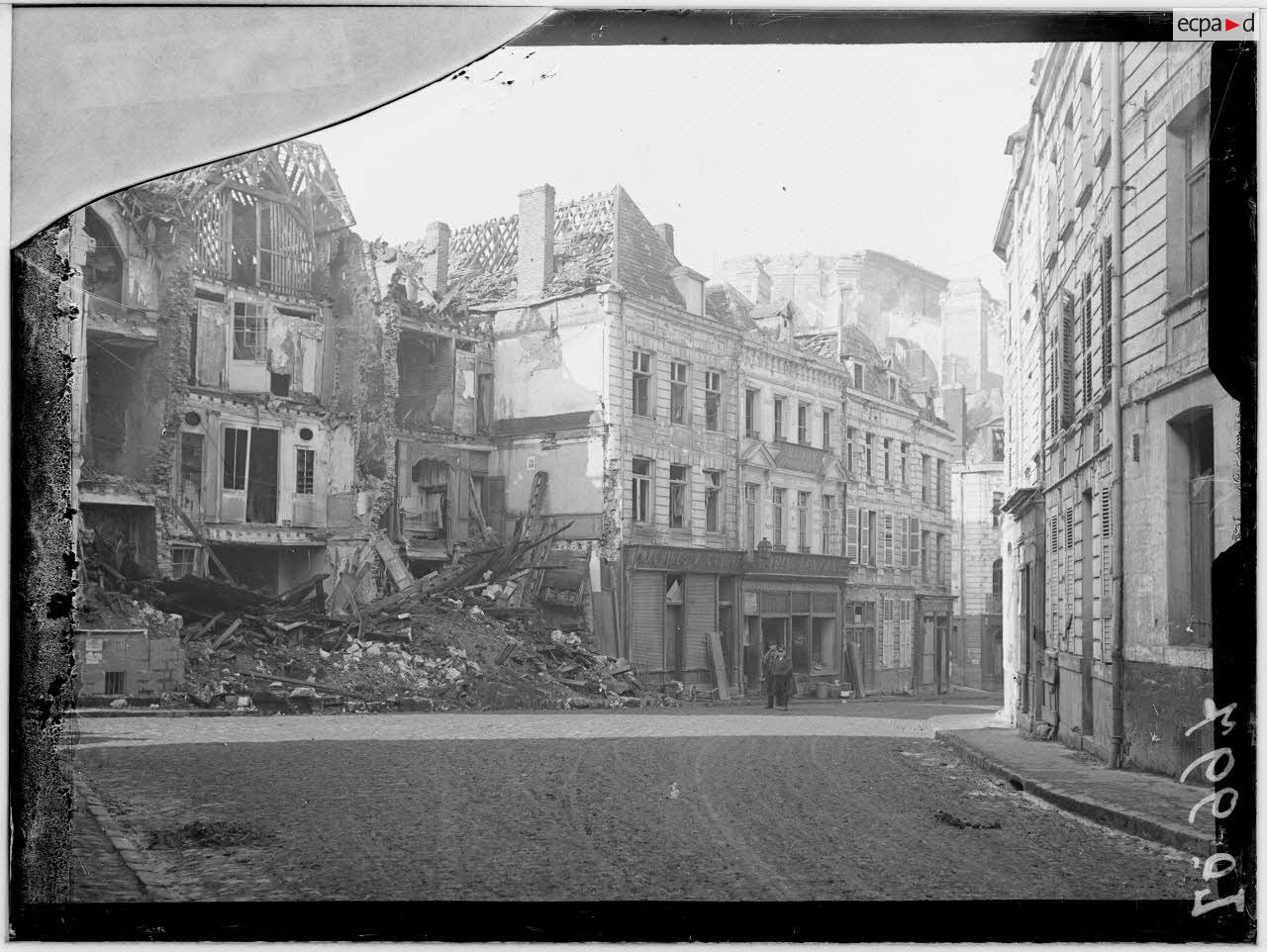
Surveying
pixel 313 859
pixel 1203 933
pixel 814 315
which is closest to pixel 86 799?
pixel 313 859

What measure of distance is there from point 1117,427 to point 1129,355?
509 mm

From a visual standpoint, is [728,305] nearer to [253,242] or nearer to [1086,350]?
[1086,350]

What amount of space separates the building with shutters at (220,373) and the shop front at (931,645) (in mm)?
4514

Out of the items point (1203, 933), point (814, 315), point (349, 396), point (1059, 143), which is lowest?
point (1203, 933)

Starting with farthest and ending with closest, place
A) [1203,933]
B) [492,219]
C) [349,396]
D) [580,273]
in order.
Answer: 1. [580,273]
2. [349,396]
3. [492,219]
4. [1203,933]

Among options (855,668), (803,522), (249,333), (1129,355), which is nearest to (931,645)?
(855,668)

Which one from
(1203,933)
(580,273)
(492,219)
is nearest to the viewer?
(1203,933)

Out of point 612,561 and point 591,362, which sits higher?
point 591,362

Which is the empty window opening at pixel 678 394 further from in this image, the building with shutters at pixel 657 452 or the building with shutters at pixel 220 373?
the building with shutters at pixel 220 373

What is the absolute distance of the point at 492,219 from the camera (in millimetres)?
8602

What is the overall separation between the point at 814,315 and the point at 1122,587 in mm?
2721

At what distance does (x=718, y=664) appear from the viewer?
31.0 ft

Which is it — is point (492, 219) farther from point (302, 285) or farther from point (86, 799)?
point (86, 799)

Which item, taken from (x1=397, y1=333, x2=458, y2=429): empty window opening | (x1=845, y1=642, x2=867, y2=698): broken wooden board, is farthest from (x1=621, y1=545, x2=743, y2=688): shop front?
(x1=397, y1=333, x2=458, y2=429): empty window opening
